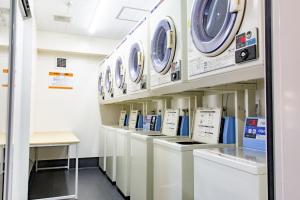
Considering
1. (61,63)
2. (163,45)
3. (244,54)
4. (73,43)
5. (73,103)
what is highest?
(73,43)

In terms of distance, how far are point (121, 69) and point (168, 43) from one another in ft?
5.31

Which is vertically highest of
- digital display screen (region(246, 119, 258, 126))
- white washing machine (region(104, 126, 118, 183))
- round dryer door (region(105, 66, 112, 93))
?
round dryer door (region(105, 66, 112, 93))

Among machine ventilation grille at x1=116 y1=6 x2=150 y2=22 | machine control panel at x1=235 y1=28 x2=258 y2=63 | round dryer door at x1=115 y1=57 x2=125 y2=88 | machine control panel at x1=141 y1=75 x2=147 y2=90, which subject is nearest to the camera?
machine control panel at x1=235 y1=28 x2=258 y2=63

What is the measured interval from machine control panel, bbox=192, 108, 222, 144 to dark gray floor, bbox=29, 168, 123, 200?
173cm

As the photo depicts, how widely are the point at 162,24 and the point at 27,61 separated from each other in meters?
1.68

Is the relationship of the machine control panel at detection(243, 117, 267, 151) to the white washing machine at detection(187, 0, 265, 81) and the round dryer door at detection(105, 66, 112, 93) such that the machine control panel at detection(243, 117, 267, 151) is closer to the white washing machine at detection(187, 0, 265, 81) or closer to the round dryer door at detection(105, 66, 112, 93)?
the white washing machine at detection(187, 0, 265, 81)

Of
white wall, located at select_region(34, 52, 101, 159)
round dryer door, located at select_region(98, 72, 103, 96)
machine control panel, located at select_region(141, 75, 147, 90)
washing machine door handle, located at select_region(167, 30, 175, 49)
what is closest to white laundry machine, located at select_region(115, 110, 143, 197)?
machine control panel, located at select_region(141, 75, 147, 90)

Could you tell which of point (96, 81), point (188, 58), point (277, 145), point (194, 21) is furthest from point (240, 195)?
point (96, 81)

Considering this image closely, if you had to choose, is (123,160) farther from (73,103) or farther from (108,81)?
(73,103)

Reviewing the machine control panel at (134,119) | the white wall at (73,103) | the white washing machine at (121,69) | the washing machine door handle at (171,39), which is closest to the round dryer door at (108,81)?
the white washing machine at (121,69)

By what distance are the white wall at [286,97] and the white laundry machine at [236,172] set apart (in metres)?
0.48

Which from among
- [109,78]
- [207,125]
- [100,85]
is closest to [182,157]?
[207,125]

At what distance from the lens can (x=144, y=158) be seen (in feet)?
8.11

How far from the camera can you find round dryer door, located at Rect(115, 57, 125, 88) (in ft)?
11.5
